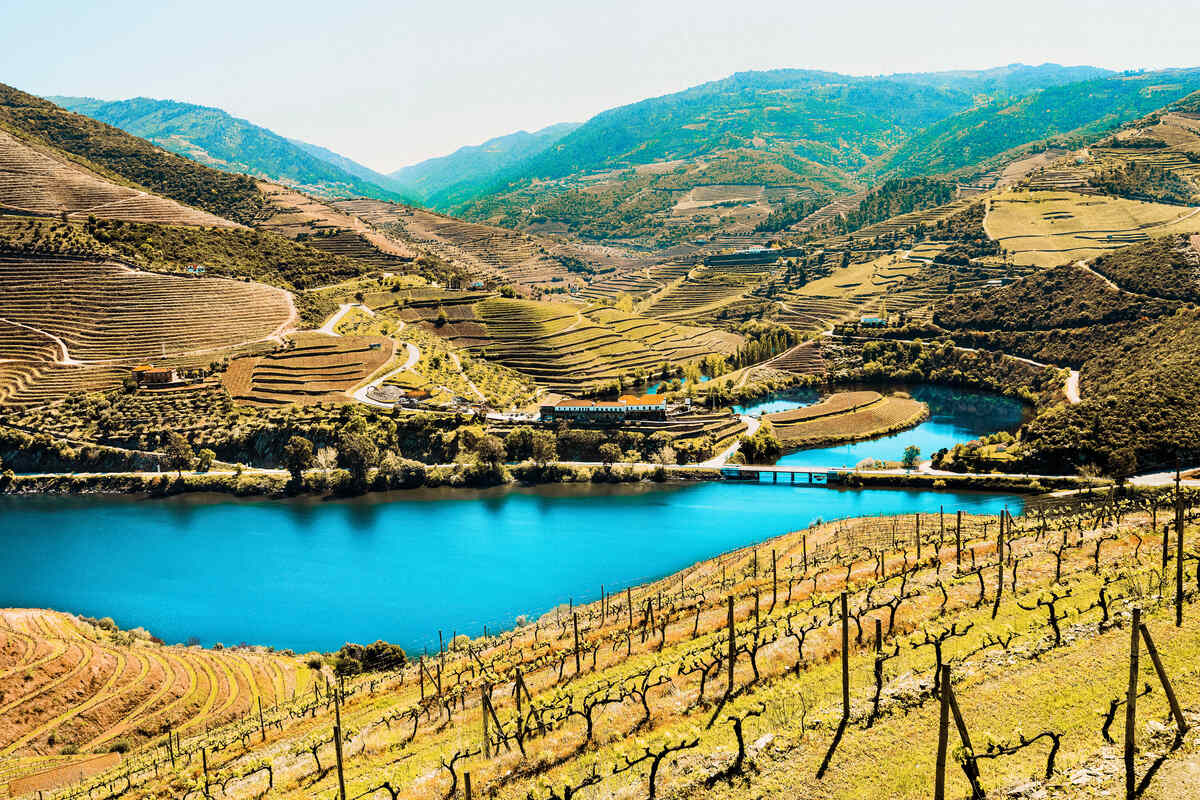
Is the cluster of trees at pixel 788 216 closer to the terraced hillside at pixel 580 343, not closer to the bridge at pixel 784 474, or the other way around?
the terraced hillside at pixel 580 343

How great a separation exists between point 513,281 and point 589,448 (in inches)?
3262

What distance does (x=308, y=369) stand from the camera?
79125mm

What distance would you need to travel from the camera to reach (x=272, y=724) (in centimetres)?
2608

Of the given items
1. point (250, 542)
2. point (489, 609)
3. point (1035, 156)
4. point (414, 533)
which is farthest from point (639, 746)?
point (1035, 156)

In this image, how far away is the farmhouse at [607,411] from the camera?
7319cm

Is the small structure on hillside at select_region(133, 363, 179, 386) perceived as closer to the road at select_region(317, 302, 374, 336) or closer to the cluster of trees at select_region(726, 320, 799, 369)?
the road at select_region(317, 302, 374, 336)

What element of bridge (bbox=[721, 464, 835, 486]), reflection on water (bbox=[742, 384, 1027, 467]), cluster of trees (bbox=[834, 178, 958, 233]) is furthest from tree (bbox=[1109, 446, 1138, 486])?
cluster of trees (bbox=[834, 178, 958, 233])

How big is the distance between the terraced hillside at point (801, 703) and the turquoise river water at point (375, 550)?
13.7 meters

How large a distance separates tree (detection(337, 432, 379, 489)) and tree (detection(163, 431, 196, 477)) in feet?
43.0

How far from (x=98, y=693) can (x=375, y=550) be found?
24278mm

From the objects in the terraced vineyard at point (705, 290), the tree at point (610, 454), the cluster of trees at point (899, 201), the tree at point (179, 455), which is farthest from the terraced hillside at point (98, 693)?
the cluster of trees at point (899, 201)

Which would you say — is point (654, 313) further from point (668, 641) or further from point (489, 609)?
point (668, 641)

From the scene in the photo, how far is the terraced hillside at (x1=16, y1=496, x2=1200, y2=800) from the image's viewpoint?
1196 centimetres

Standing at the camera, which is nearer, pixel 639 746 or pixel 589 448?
pixel 639 746
